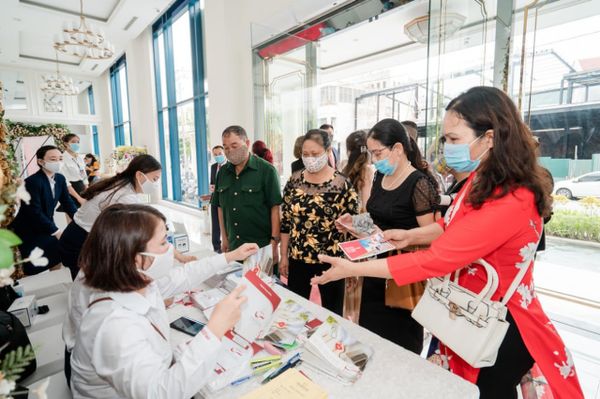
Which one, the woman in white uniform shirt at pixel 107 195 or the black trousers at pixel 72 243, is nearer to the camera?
the woman in white uniform shirt at pixel 107 195

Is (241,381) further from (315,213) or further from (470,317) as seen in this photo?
(315,213)

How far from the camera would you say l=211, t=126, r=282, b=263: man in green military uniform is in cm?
249

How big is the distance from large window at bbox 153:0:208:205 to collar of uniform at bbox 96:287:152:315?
6.77 m

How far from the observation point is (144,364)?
889 millimetres

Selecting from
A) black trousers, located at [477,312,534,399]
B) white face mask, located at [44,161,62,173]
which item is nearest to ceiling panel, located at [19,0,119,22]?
white face mask, located at [44,161,62,173]

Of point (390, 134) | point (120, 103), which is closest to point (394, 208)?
point (390, 134)

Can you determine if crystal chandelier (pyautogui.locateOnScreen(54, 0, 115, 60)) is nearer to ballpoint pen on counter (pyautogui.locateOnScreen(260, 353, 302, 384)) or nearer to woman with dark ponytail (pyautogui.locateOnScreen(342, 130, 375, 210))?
woman with dark ponytail (pyautogui.locateOnScreen(342, 130, 375, 210))

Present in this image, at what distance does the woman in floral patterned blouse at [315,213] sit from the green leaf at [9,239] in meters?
1.60

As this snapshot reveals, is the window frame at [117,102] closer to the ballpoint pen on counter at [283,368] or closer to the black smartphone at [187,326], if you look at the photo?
the black smartphone at [187,326]

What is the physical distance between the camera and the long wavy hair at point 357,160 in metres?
2.79

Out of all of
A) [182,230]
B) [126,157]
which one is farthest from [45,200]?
[126,157]

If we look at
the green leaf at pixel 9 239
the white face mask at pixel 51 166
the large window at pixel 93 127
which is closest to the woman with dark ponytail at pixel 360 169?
the green leaf at pixel 9 239

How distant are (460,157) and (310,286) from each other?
1.29 metres

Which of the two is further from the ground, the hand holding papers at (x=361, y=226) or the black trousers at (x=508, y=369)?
the hand holding papers at (x=361, y=226)
